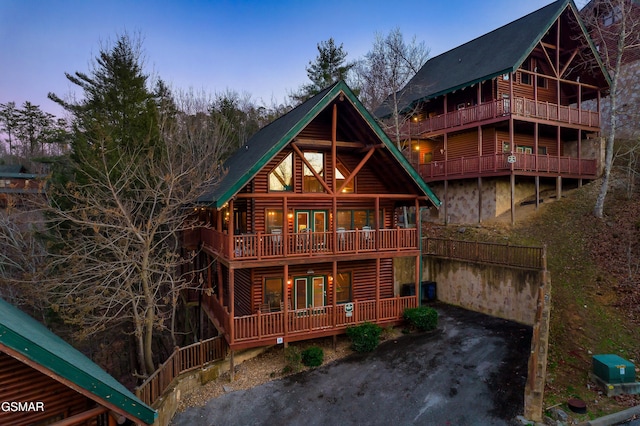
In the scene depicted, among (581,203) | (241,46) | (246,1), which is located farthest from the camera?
(241,46)

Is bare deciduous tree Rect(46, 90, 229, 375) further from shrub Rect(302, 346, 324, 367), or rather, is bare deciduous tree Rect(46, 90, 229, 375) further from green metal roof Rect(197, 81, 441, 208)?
shrub Rect(302, 346, 324, 367)

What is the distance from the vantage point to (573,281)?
15469mm

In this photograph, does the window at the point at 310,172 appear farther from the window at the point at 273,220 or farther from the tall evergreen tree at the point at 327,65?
the tall evergreen tree at the point at 327,65

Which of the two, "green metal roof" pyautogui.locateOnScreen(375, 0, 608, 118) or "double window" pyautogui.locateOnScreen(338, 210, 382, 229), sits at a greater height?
"green metal roof" pyautogui.locateOnScreen(375, 0, 608, 118)

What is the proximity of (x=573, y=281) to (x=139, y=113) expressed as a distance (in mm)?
24263

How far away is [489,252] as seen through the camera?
56.4 ft

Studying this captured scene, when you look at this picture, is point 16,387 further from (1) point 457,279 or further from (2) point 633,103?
(2) point 633,103

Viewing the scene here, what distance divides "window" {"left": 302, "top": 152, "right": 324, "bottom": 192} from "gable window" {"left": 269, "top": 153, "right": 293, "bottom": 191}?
64cm

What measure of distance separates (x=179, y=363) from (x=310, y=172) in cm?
924

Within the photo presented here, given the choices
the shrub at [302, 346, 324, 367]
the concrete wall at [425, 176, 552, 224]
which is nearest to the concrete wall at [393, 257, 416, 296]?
the shrub at [302, 346, 324, 367]

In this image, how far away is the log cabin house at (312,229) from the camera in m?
13.2

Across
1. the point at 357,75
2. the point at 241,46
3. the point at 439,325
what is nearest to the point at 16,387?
the point at 439,325

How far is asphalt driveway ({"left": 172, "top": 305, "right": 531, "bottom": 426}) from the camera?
32.9 ft

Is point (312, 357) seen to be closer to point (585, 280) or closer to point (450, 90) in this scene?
A: point (585, 280)
